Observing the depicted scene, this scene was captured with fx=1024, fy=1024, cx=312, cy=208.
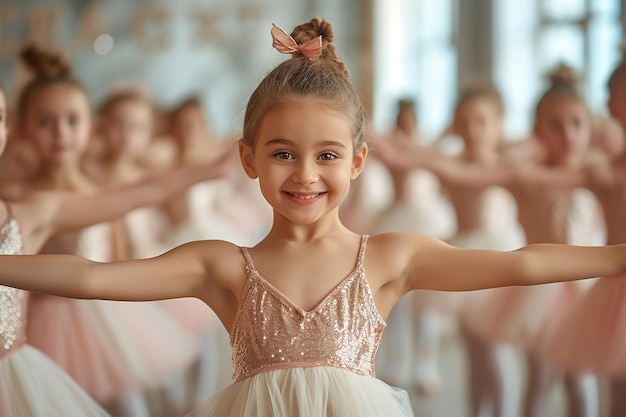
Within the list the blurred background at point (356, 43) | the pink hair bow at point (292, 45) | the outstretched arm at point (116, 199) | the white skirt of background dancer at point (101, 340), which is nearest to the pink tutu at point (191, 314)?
the white skirt of background dancer at point (101, 340)

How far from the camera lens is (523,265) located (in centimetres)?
184

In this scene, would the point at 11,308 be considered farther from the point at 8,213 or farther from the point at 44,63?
the point at 44,63

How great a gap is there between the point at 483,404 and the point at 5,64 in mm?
8194

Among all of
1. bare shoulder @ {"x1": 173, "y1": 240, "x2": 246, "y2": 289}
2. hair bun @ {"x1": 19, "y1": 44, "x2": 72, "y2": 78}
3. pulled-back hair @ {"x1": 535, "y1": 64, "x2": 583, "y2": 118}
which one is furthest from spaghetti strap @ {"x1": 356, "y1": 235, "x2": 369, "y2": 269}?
pulled-back hair @ {"x1": 535, "y1": 64, "x2": 583, "y2": 118}

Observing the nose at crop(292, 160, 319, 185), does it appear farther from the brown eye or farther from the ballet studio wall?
the ballet studio wall

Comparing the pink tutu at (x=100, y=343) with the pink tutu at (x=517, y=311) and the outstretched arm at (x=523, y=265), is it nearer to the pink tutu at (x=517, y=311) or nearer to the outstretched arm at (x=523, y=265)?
the pink tutu at (x=517, y=311)

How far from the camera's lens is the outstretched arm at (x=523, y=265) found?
6.05 ft

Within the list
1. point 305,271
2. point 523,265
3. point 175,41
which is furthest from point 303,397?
point 175,41

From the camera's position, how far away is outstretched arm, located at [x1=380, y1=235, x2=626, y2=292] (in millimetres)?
1845

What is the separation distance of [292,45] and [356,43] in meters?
8.54

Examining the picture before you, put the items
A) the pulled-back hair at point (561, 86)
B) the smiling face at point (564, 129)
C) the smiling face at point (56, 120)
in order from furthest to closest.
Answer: the pulled-back hair at point (561, 86), the smiling face at point (564, 129), the smiling face at point (56, 120)

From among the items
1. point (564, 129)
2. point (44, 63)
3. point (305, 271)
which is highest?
point (44, 63)

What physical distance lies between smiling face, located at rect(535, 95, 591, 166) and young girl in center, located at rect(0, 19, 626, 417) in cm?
203

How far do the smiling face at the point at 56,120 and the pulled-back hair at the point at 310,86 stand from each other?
5.30 ft
